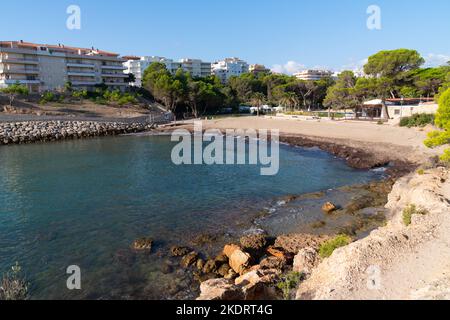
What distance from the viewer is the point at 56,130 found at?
57688mm

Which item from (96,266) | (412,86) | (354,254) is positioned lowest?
(96,266)

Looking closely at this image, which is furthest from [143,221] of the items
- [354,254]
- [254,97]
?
[254,97]

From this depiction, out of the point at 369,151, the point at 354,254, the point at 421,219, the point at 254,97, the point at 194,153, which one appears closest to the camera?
the point at 354,254

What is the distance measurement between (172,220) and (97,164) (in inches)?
797

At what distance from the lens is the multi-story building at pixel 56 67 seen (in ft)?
248

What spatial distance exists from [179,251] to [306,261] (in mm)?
5651

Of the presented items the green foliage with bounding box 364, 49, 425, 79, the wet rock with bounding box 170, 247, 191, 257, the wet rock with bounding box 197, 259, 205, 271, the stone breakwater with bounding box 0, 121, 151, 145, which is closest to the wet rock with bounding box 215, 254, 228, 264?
the wet rock with bounding box 197, 259, 205, 271

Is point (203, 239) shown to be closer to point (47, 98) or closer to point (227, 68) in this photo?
point (47, 98)

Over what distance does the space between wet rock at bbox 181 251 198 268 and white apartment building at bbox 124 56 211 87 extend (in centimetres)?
12109

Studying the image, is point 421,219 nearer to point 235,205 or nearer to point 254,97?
point 235,205

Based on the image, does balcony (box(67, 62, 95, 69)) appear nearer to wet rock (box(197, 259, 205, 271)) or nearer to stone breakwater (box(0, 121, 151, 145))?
stone breakwater (box(0, 121, 151, 145))

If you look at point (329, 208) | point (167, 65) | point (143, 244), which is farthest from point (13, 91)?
point (167, 65)

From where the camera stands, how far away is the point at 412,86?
210 feet

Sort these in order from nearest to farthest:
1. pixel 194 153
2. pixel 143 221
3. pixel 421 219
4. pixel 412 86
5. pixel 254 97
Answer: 1. pixel 421 219
2. pixel 143 221
3. pixel 194 153
4. pixel 412 86
5. pixel 254 97
